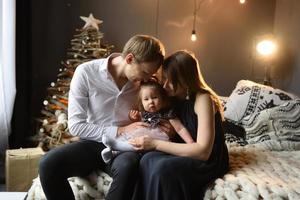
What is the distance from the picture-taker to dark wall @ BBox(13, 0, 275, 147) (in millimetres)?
3479

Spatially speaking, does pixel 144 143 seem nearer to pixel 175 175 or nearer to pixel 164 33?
pixel 175 175

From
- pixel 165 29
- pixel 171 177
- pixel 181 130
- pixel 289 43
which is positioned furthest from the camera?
pixel 165 29

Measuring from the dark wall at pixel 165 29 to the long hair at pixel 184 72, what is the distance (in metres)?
1.80

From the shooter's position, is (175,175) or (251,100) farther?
(251,100)

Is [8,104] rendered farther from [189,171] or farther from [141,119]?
[189,171]

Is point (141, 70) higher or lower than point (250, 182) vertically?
higher

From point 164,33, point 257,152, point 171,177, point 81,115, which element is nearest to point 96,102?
point 81,115

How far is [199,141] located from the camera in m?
1.76

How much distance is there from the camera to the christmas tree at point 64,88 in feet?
10.1

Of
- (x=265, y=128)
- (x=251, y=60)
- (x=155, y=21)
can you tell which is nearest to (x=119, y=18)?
(x=155, y=21)

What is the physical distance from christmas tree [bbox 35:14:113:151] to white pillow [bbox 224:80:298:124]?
111 cm

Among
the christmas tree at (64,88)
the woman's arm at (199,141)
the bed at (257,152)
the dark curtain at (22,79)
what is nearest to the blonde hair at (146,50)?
the woman's arm at (199,141)

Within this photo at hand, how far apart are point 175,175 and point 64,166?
471 mm

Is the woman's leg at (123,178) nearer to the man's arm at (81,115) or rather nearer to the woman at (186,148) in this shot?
the woman at (186,148)
